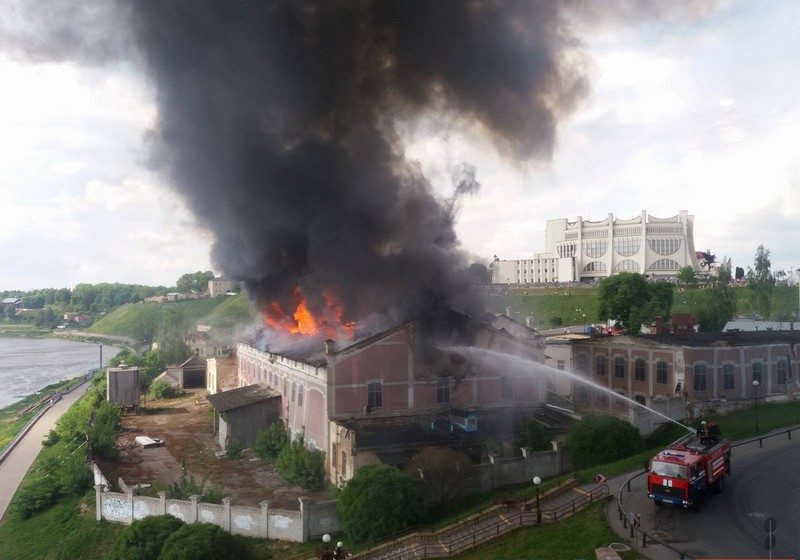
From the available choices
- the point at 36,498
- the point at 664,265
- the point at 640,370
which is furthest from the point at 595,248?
the point at 36,498

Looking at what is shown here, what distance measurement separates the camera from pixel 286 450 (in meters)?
36.5

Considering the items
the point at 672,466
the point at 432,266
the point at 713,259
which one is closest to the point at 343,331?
the point at 432,266

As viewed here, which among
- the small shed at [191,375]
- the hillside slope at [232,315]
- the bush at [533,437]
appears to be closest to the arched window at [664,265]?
the hillside slope at [232,315]

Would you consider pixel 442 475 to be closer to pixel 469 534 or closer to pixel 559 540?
pixel 469 534

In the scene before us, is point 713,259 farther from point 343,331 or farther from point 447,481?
point 447,481

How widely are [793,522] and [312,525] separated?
724 inches

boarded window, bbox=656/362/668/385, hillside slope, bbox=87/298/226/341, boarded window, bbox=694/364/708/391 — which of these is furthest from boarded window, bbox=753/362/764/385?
hillside slope, bbox=87/298/226/341

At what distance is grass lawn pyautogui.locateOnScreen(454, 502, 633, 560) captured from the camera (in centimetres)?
1958

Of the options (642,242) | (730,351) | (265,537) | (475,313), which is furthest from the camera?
(642,242)

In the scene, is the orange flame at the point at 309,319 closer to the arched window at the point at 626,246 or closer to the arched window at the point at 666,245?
the arched window at the point at 626,246

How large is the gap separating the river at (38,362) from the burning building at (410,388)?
65.5 metres

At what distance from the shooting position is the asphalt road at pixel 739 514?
748 inches

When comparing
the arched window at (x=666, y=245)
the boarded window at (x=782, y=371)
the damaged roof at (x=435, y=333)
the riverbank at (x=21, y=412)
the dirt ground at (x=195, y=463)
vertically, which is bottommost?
the riverbank at (x=21, y=412)

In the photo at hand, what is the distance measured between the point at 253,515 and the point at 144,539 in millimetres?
4696
